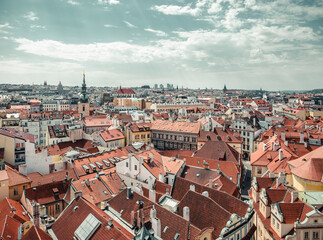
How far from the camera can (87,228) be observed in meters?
24.6

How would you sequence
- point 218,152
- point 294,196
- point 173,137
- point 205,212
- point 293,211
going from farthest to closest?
1. point 173,137
2. point 218,152
3. point 294,196
4. point 205,212
5. point 293,211

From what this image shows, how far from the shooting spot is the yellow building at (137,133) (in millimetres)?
83562

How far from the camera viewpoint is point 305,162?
137ft

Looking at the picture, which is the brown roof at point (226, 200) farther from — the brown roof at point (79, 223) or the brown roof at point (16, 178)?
the brown roof at point (16, 178)

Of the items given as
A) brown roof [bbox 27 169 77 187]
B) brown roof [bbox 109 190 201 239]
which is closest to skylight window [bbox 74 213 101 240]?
brown roof [bbox 109 190 201 239]

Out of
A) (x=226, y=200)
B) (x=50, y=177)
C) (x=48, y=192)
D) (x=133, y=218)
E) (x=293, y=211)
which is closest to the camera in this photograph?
(x=133, y=218)

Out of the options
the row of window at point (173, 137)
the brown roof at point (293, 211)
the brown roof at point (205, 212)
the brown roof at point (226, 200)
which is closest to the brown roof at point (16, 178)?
the brown roof at point (226, 200)

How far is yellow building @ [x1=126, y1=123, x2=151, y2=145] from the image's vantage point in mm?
83562

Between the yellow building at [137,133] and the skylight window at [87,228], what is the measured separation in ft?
189

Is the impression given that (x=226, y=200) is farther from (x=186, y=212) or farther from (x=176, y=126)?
(x=176, y=126)

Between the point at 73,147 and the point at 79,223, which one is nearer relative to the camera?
the point at 79,223

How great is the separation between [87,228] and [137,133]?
59955mm

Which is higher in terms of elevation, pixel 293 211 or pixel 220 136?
pixel 220 136

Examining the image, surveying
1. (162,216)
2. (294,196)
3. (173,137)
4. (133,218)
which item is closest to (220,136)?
(173,137)
